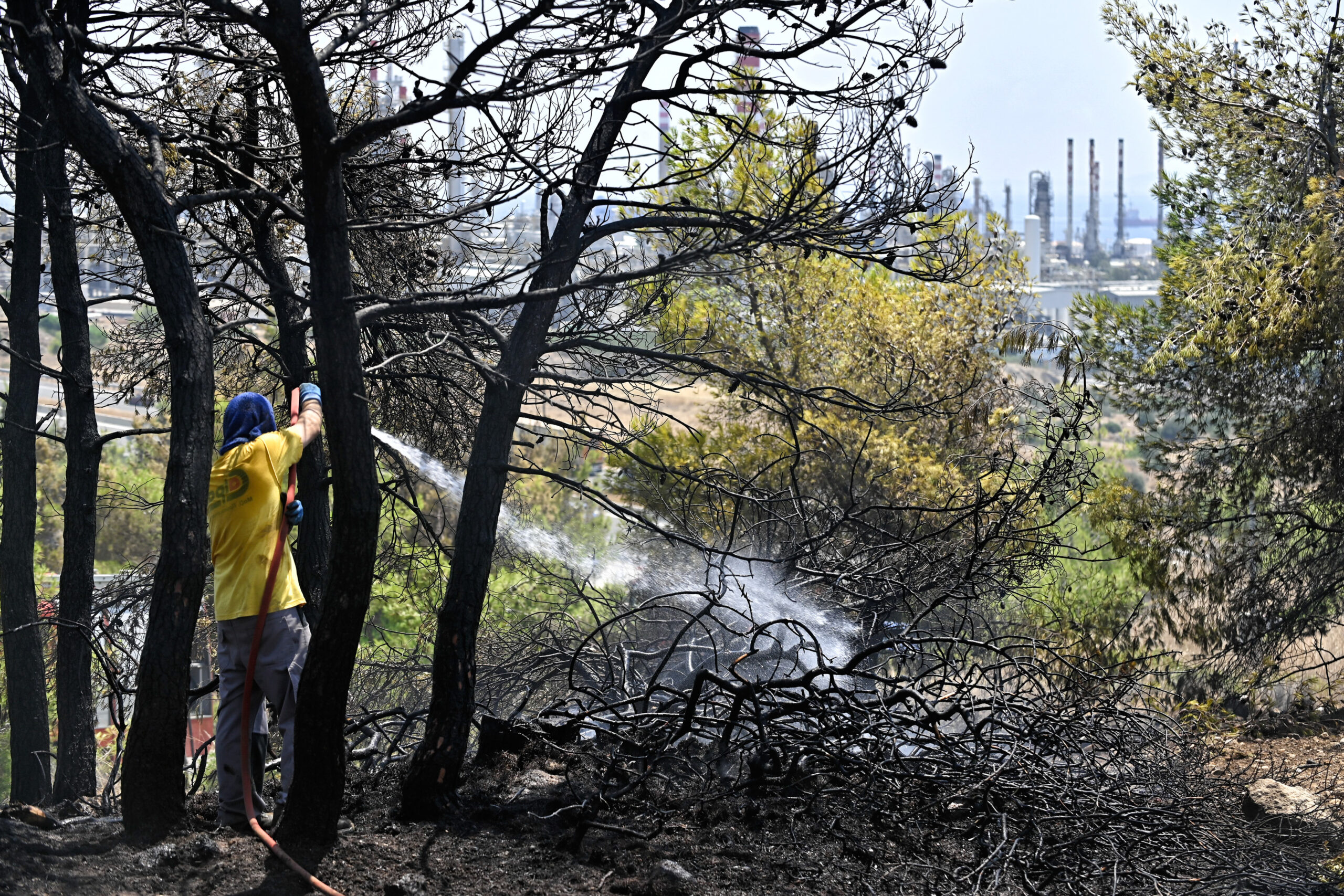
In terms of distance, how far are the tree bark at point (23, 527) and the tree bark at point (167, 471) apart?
4676 mm

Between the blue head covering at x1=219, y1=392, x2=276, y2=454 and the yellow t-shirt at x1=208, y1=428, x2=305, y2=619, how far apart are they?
9cm

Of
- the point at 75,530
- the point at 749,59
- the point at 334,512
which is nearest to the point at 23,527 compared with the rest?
the point at 75,530

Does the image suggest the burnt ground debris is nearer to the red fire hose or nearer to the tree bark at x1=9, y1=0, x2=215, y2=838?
the red fire hose

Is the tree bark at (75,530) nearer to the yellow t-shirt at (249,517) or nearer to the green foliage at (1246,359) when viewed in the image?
the yellow t-shirt at (249,517)

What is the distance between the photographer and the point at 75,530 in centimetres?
783

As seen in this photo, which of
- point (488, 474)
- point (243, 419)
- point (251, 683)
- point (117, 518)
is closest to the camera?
point (251, 683)

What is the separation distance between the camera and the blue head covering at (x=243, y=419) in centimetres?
438

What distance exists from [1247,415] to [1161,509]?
1.36 meters

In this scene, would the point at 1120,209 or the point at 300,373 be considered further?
the point at 1120,209

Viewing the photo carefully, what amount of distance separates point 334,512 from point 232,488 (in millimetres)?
680

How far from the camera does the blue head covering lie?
4.38 m

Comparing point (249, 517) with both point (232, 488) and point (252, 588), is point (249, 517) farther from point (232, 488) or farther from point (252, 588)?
point (252, 588)

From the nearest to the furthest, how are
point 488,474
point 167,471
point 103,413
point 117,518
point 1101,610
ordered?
point 167,471
point 488,474
point 1101,610
point 117,518
point 103,413

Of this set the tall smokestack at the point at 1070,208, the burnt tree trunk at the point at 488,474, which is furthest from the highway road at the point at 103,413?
the tall smokestack at the point at 1070,208
